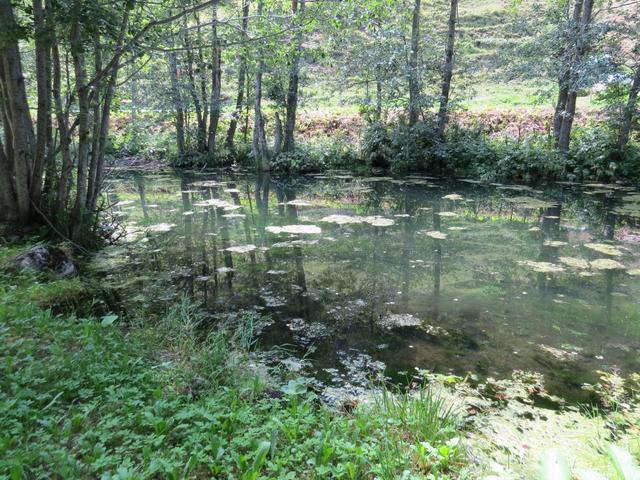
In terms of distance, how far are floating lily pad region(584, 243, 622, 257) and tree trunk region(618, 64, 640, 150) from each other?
6881 millimetres

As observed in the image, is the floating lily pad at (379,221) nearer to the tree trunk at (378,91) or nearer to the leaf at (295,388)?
the leaf at (295,388)

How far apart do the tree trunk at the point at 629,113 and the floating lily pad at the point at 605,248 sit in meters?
6.88

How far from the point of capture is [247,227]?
369 inches

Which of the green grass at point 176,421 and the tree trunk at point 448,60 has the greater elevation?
the tree trunk at point 448,60

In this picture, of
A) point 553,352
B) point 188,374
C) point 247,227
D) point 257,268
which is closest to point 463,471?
point 188,374

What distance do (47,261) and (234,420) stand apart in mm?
4091

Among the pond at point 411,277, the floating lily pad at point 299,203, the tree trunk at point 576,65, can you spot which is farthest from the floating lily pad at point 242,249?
the tree trunk at point 576,65

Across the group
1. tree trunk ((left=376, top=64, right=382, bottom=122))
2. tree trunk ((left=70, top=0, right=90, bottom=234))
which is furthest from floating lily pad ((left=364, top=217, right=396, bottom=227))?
tree trunk ((left=376, top=64, right=382, bottom=122))

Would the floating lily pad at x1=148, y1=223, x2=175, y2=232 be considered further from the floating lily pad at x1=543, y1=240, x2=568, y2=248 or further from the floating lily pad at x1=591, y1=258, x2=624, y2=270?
the floating lily pad at x1=591, y1=258, x2=624, y2=270

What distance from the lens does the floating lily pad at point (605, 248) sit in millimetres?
7184

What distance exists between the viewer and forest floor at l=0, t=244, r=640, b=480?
2301 millimetres

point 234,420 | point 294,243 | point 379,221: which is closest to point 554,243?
point 379,221

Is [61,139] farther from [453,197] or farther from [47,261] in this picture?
[453,197]

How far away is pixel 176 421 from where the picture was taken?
8.72ft
